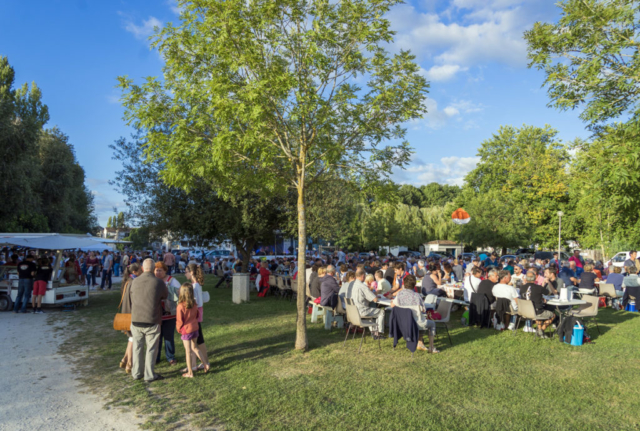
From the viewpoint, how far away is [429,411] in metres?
4.82

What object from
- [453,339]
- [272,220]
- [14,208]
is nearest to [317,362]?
[453,339]

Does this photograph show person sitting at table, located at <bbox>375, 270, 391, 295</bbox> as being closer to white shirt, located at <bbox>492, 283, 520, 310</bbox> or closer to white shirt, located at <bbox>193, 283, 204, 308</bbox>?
white shirt, located at <bbox>492, 283, 520, 310</bbox>

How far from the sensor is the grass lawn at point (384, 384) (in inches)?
182

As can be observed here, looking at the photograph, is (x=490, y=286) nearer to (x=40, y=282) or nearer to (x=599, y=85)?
(x=599, y=85)

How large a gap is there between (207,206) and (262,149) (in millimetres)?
9775

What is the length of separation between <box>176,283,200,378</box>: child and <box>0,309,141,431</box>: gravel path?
1254 millimetres

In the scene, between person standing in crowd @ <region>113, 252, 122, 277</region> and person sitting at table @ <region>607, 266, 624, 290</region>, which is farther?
person standing in crowd @ <region>113, 252, 122, 277</region>

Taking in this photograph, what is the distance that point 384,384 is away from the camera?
580 cm

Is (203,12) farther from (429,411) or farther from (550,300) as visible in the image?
(550,300)

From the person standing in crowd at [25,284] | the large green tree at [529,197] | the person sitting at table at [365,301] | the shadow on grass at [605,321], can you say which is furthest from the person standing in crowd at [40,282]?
the large green tree at [529,197]

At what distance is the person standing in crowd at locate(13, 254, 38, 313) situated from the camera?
39.7 ft

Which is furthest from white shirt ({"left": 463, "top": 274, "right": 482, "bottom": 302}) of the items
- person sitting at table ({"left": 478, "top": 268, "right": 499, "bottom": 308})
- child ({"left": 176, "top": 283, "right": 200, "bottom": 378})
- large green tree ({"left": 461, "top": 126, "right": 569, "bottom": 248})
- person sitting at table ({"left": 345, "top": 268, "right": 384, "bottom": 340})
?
large green tree ({"left": 461, "top": 126, "right": 569, "bottom": 248})

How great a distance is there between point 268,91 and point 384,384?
15.9 ft

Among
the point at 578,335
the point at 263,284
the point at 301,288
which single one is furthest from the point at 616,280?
the point at 263,284
